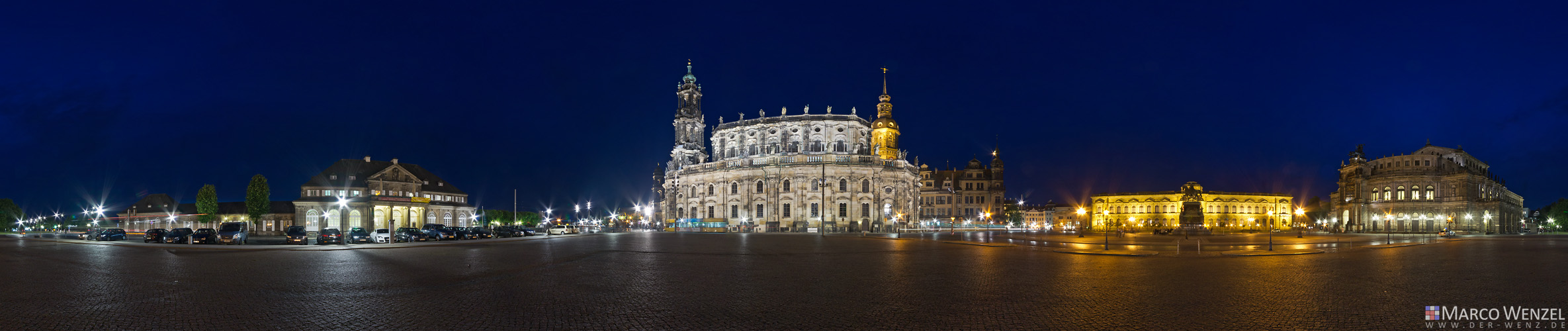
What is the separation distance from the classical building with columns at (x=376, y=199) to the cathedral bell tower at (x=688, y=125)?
34.8m

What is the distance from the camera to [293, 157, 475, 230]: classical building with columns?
263ft

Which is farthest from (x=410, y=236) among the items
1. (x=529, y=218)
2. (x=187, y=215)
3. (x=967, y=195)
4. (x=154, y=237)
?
(x=967, y=195)

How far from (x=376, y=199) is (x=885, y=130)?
224ft

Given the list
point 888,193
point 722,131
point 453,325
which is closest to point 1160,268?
point 453,325

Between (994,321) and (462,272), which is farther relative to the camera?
(462,272)

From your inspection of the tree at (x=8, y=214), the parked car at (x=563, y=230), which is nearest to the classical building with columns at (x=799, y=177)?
the parked car at (x=563, y=230)

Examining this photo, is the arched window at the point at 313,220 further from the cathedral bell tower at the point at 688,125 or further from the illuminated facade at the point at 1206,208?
the illuminated facade at the point at 1206,208

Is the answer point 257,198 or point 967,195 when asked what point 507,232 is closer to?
point 257,198

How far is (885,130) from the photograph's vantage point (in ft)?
A: 366

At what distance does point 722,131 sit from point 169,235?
246 feet

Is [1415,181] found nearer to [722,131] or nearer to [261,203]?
[722,131]

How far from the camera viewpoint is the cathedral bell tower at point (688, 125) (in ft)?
403

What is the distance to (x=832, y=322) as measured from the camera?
1041cm

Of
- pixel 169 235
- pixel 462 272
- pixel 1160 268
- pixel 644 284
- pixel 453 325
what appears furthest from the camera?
pixel 169 235
